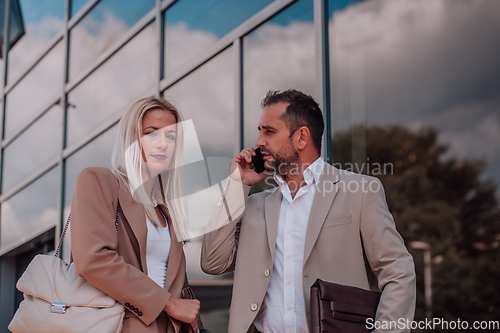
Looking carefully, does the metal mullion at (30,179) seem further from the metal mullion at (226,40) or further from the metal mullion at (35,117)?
the metal mullion at (226,40)

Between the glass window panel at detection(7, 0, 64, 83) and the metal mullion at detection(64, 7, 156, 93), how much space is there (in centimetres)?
125

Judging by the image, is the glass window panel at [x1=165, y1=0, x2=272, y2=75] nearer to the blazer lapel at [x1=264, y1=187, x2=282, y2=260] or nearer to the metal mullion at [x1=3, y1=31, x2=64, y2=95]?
the blazer lapel at [x1=264, y1=187, x2=282, y2=260]

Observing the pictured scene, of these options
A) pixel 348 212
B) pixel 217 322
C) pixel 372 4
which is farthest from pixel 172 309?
pixel 372 4

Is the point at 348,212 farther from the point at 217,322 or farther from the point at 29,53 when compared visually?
the point at 29,53

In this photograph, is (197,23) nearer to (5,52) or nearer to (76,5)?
(76,5)

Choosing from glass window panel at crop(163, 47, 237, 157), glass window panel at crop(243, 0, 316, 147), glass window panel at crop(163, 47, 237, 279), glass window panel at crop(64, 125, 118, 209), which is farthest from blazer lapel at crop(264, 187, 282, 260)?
glass window panel at crop(64, 125, 118, 209)

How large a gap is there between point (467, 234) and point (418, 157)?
2.10 feet

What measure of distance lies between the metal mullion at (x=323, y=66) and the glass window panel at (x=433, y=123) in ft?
0.17

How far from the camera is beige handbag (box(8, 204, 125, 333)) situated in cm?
189

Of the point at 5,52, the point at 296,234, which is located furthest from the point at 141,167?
the point at 5,52

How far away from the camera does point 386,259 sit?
81.0 inches

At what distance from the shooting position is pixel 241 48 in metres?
4.35

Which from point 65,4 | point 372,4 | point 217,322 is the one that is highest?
point 65,4

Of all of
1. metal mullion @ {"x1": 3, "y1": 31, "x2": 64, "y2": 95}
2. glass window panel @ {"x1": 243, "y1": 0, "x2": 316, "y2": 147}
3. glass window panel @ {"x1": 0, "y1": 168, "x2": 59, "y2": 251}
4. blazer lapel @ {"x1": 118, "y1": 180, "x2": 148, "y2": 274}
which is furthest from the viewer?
metal mullion @ {"x1": 3, "y1": 31, "x2": 64, "y2": 95}
